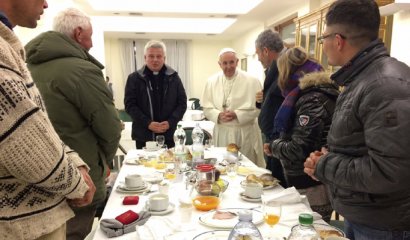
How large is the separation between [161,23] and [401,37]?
4765 mm

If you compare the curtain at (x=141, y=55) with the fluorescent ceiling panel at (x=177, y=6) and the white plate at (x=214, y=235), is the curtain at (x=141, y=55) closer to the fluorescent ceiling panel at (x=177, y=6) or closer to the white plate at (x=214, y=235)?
the fluorescent ceiling panel at (x=177, y=6)

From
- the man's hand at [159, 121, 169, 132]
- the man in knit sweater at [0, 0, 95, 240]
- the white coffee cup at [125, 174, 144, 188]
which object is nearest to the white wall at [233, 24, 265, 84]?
the man's hand at [159, 121, 169, 132]

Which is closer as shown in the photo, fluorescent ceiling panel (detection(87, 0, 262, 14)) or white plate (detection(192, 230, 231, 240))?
white plate (detection(192, 230, 231, 240))

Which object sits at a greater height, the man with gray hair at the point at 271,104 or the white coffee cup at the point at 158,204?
the man with gray hair at the point at 271,104

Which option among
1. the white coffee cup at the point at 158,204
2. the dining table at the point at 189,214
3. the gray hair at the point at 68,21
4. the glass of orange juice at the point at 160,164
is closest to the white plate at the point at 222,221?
the dining table at the point at 189,214

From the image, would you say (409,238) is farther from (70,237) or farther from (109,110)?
(70,237)

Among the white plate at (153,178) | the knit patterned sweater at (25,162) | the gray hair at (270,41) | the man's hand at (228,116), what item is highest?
the gray hair at (270,41)

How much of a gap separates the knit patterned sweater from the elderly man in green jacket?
2.59 ft

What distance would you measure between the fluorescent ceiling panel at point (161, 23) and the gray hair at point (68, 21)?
4.56 meters

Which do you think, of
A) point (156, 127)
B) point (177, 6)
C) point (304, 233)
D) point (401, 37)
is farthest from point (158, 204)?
point (177, 6)

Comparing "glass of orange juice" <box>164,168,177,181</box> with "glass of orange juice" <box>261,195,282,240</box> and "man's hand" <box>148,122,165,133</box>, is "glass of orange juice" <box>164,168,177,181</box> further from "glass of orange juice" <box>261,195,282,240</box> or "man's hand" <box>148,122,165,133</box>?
"man's hand" <box>148,122,165,133</box>

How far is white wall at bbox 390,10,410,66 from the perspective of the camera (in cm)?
309

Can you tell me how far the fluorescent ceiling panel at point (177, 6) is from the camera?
4824 millimetres

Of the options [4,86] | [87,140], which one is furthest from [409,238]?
[87,140]
